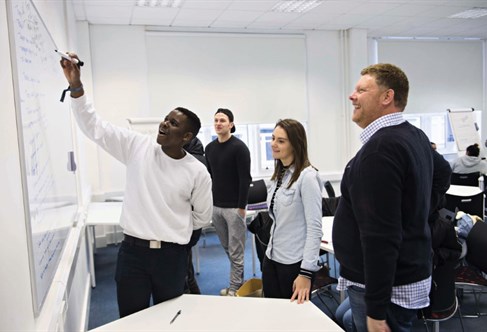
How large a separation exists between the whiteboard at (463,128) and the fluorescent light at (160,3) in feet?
17.6

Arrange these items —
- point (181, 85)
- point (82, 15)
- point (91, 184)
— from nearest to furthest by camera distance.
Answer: point (82, 15) → point (91, 184) → point (181, 85)

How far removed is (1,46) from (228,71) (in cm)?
543

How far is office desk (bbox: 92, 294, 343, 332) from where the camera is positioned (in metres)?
1.58

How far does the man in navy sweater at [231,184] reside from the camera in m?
3.48

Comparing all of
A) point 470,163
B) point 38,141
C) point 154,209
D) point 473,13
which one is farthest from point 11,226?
point 473,13

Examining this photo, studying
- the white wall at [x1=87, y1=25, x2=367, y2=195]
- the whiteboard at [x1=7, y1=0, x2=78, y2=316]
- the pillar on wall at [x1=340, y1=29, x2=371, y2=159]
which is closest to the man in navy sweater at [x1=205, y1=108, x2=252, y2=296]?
the whiteboard at [x1=7, y1=0, x2=78, y2=316]

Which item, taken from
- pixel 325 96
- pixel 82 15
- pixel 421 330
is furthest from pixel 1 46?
pixel 325 96

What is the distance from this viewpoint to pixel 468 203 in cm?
426

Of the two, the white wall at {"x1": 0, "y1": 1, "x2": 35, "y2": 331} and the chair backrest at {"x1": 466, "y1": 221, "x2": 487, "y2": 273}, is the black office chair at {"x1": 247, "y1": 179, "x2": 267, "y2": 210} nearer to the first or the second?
the chair backrest at {"x1": 466, "y1": 221, "x2": 487, "y2": 273}

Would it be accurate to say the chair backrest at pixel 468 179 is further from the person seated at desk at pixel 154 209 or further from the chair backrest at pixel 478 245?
the person seated at desk at pixel 154 209

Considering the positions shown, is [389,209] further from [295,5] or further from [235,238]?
[295,5]

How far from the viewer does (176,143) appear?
193 centimetres

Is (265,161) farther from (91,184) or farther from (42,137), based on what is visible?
(42,137)

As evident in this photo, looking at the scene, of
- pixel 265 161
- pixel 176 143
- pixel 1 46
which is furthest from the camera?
pixel 265 161
